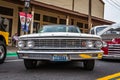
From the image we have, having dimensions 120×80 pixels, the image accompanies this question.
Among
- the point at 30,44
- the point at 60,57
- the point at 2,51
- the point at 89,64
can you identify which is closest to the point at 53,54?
the point at 60,57

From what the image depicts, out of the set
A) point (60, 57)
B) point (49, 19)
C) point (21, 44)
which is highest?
point (49, 19)

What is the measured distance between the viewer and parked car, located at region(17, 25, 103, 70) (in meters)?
8.45

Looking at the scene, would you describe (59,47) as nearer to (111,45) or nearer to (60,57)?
(60,57)

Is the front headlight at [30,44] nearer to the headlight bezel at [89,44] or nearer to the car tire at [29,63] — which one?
the car tire at [29,63]

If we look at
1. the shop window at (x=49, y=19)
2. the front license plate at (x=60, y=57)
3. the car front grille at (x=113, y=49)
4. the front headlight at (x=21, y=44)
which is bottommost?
the front license plate at (x=60, y=57)

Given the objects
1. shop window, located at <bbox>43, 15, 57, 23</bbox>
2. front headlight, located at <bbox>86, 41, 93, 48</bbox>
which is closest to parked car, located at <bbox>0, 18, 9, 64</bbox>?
front headlight, located at <bbox>86, 41, 93, 48</bbox>

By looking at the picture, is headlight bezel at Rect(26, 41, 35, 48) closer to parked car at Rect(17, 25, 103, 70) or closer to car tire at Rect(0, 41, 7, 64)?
parked car at Rect(17, 25, 103, 70)

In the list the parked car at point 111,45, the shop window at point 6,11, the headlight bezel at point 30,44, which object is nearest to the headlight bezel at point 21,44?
the headlight bezel at point 30,44

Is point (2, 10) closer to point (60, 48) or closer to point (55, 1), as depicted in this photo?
point (55, 1)

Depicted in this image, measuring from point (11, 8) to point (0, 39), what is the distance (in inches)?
556

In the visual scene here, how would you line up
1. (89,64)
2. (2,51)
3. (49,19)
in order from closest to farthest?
1. (89,64)
2. (2,51)
3. (49,19)

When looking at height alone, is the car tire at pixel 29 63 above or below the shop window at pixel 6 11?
below

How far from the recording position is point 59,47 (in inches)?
339

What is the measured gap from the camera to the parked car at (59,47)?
27.7 feet
